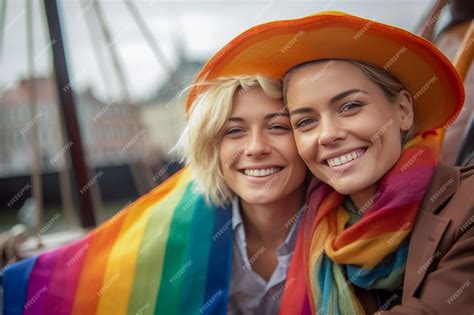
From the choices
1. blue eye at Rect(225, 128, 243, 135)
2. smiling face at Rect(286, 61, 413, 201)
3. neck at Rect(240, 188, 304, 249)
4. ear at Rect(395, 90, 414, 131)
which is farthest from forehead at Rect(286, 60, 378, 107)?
neck at Rect(240, 188, 304, 249)

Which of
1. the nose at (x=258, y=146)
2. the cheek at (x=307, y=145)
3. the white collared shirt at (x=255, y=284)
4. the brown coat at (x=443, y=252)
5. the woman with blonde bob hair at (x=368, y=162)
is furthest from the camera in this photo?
the white collared shirt at (x=255, y=284)

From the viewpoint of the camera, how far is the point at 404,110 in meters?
1.32

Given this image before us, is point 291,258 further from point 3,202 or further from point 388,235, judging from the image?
point 3,202

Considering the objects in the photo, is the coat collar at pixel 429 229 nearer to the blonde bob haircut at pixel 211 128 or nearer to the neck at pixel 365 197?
the neck at pixel 365 197

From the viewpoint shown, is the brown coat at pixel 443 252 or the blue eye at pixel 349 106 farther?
the blue eye at pixel 349 106

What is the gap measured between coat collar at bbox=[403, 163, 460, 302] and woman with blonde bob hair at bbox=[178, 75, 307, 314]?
0.41 metres

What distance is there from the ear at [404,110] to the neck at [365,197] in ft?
0.64

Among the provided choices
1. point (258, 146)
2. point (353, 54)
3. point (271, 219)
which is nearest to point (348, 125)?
point (353, 54)

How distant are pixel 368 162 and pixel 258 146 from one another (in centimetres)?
34

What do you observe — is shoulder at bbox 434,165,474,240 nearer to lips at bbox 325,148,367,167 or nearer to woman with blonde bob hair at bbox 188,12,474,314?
woman with blonde bob hair at bbox 188,12,474,314

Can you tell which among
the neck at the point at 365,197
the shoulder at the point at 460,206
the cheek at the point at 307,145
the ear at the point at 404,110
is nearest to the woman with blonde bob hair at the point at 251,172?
the cheek at the point at 307,145

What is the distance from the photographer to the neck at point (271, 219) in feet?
5.28

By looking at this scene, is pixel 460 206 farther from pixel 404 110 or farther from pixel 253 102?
pixel 253 102

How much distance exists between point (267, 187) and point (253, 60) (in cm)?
40
